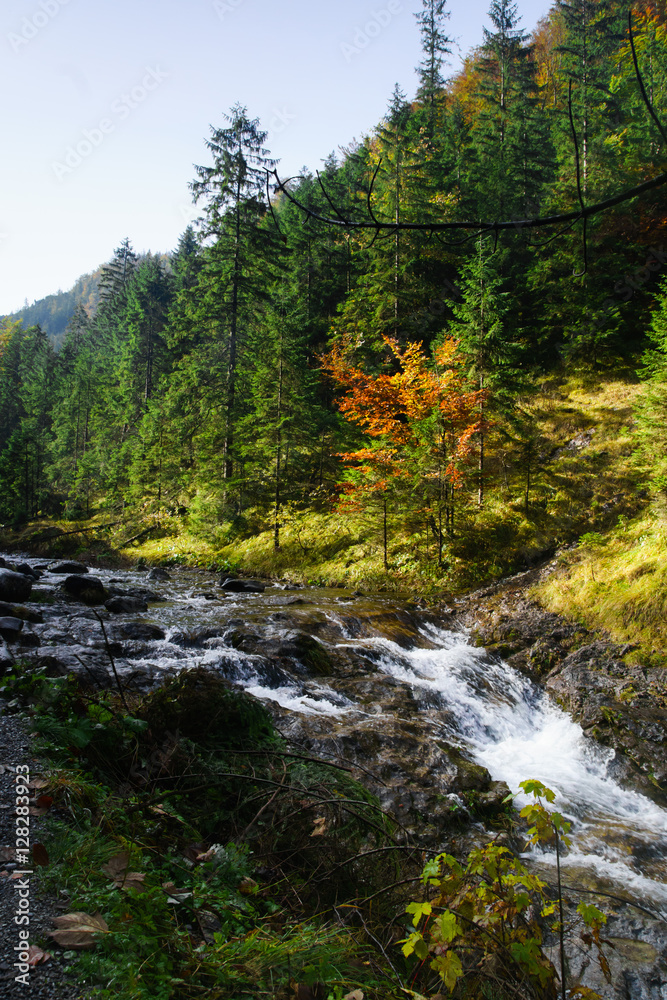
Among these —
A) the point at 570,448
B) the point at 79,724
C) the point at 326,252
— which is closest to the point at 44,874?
the point at 79,724

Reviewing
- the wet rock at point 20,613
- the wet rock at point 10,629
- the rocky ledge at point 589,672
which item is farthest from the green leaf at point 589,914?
the wet rock at point 20,613

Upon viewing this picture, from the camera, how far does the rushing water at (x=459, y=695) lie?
5004 millimetres

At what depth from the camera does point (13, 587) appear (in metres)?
10.2

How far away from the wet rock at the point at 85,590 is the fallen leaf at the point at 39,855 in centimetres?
1014

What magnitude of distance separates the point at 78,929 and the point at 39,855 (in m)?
0.51

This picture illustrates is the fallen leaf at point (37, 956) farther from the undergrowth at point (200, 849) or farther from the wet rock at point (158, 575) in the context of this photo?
the wet rock at point (158, 575)

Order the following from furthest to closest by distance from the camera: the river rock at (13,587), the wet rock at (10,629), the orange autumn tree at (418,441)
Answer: the orange autumn tree at (418,441) → the river rock at (13,587) → the wet rock at (10,629)

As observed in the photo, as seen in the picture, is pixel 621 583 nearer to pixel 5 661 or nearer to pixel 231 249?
pixel 5 661

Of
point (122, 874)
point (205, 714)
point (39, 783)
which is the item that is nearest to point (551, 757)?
point (205, 714)

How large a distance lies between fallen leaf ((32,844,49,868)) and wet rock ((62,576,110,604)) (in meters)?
10.1

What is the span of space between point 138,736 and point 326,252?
30.3 meters

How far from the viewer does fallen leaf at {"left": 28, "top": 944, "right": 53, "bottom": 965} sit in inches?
64.2

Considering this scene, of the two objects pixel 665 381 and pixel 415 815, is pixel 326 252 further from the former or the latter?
pixel 415 815

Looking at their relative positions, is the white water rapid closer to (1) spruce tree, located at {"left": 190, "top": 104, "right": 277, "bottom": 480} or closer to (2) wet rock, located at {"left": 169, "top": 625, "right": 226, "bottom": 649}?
(2) wet rock, located at {"left": 169, "top": 625, "right": 226, "bottom": 649}
